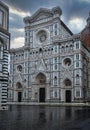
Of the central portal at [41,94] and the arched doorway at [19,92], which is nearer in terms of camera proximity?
the central portal at [41,94]

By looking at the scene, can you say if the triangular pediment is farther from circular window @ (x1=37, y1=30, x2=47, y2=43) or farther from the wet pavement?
the wet pavement

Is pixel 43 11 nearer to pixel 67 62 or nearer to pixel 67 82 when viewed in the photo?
pixel 67 62

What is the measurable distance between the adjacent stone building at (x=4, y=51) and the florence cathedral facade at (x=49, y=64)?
2288cm

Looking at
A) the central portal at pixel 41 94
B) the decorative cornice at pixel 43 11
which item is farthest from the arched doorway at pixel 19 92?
the decorative cornice at pixel 43 11

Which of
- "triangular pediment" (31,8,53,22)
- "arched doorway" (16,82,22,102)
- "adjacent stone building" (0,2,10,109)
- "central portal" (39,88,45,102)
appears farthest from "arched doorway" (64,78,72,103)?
"adjacent stone building" (0,2,10,109)

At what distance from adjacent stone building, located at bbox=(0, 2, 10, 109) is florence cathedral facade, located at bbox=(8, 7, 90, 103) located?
75.1 feet

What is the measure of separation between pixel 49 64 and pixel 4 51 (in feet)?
84.3

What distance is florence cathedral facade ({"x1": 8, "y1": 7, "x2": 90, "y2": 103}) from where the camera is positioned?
4059 centimetres

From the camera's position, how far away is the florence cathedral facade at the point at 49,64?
4059 cm

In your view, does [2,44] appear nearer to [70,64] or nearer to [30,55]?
[70,64]

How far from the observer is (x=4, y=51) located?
18.8 metres

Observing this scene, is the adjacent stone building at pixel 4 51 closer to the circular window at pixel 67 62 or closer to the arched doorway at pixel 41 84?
the circular window at pixel 67 62

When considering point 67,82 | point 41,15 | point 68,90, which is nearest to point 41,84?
point 67,82

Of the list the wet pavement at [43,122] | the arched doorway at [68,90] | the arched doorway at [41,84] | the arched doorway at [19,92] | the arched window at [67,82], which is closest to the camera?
the wet pavement at [43,122]
